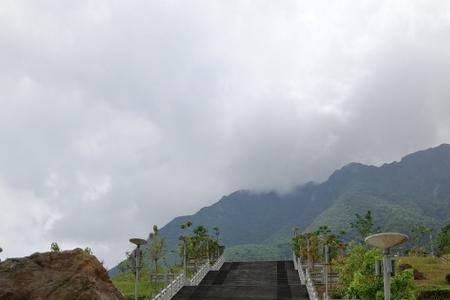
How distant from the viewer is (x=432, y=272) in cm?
6406

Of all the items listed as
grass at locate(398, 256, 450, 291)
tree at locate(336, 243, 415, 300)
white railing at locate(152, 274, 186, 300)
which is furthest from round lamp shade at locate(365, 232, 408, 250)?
grass at locate(398, 256, 450, 291)

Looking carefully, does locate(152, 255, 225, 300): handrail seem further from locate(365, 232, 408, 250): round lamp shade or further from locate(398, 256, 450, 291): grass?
locate(365, 232, 408, 250): round lamp shade

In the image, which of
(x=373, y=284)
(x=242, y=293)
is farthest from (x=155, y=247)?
(x=373, y=284)

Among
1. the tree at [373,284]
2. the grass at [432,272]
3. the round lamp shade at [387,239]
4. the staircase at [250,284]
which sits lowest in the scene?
the grass at [432,272]

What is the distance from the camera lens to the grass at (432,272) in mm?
52388

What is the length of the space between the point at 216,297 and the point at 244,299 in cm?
237

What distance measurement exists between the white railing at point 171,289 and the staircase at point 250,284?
41cm

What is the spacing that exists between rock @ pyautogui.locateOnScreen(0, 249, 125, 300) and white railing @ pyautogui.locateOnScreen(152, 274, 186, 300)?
30.8 feet

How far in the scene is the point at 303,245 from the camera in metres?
70.9

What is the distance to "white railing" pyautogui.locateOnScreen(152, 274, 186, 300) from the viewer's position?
117 feet

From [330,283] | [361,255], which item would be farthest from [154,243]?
[361,255]

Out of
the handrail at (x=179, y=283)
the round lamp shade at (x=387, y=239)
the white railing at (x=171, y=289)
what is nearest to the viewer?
the round lamp shade at (x=387, y=239)

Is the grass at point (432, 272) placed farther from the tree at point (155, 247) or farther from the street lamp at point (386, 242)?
the street lamp at point (386, 242)

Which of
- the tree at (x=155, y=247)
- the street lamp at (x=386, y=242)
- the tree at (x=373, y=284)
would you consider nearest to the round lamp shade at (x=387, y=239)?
the street lamp at (x=386, y=242)
